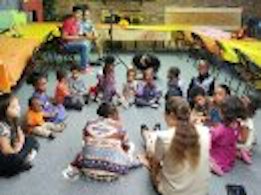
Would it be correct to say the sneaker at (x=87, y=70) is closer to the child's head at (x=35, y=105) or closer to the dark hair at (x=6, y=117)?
the child's head at (x=35, y=105)

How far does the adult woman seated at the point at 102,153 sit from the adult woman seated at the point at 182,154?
550 millimetres

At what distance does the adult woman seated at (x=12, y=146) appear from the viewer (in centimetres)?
430

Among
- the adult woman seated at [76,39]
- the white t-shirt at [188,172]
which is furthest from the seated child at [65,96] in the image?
the white t-shirt at [188,172]

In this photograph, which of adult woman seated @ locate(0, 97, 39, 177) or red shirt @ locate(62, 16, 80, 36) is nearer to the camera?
adult woman seated @ locate(0, 97, 39, 177)

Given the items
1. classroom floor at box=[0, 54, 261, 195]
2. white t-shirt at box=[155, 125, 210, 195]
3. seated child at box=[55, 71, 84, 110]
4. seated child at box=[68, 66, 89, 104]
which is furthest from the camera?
seated child at box=[68, 66, 89, 104]

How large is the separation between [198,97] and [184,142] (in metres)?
2.36

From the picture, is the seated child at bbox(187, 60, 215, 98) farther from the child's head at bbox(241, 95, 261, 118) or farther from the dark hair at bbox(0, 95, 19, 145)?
the dark hair at bbox(0, 95, 19, 145)

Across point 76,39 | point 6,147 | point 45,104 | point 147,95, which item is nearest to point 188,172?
point 6,147

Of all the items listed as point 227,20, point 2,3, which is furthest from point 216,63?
point 2,3

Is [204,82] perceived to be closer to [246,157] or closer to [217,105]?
[217,105]

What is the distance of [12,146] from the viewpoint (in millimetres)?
4422

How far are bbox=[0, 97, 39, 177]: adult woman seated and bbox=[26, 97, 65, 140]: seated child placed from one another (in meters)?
0.61

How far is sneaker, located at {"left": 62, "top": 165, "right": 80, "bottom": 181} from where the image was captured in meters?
4.33

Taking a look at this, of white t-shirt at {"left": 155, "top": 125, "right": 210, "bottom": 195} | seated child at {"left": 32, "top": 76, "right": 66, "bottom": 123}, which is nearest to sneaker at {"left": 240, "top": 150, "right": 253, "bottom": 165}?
white t-shirt at {"left": 155, "top": 125, "right": 210, "bottom": 195}
